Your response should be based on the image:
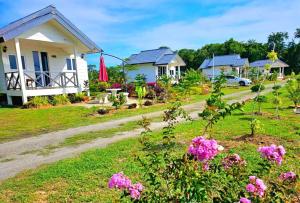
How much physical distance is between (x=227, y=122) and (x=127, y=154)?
4746mm

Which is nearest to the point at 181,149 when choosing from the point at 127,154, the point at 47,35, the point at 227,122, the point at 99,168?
the point at 127,154

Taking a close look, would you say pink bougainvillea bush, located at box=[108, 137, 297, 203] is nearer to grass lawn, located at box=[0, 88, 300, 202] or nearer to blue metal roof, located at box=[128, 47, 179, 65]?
grass lawn, located at box=[0, 88, 300, 202]

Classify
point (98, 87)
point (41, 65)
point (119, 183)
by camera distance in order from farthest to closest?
point (98, 87), point (41, 65), point (119, 183)

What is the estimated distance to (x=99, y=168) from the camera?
4.79 meters

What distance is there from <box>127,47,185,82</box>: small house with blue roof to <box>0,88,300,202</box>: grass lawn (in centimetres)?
2435

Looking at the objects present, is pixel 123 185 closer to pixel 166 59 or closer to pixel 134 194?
pixel 134 194

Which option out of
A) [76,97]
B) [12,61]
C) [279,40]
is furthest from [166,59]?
[279,40]

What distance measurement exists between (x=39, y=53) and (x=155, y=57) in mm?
17614

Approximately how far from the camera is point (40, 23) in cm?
1462

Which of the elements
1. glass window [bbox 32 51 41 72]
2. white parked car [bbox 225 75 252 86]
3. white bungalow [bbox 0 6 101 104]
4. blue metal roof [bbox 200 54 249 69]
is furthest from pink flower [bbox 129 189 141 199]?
blue metal roof [bbox 200 54 249 69]

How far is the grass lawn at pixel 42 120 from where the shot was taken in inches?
334

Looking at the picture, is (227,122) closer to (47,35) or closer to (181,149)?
(181,149)

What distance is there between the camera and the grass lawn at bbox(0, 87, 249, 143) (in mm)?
8484

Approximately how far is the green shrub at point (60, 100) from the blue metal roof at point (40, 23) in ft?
13.7
